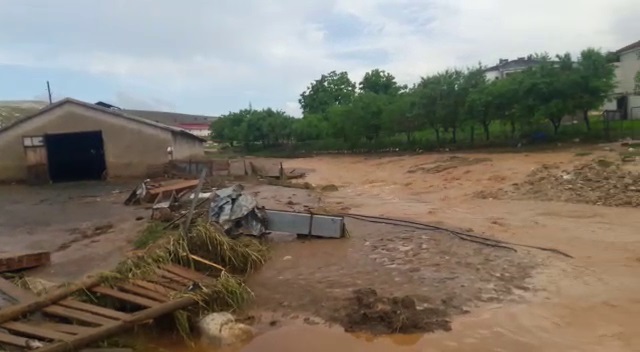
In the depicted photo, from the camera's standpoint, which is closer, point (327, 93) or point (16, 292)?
point (16, 292)

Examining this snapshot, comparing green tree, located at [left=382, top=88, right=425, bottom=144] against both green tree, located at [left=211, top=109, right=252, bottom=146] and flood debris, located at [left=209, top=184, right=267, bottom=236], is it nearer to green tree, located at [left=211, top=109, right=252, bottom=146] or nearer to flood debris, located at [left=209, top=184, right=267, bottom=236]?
green tree, located at [left=211, top=109, right=252, bottom=146]

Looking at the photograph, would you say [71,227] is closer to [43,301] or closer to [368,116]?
[43,301]

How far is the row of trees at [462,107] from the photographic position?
28.5 meters

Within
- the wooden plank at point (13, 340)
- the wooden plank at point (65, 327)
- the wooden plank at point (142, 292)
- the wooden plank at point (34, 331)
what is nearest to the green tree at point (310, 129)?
the wooden plank at point (142, 292)

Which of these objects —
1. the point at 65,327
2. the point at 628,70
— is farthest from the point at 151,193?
the point at 628,70

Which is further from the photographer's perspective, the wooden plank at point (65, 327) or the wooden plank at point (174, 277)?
the wooden plank at point (174, 277)

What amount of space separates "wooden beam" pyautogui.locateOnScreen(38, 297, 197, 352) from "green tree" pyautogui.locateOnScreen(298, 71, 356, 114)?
62.9m

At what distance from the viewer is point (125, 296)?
23.5ft

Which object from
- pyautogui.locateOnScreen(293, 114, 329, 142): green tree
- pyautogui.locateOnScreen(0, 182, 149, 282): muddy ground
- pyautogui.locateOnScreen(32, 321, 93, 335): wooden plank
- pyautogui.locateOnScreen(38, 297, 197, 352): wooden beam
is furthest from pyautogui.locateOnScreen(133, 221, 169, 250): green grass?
pyautogui.locateOnScreen(293, 114, 329, 142): green tree

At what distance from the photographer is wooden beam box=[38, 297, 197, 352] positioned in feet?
18.5

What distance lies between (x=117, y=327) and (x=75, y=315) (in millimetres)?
729

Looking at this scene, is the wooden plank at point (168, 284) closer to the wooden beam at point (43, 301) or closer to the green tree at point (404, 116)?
the wooden beam at point (43, 301)

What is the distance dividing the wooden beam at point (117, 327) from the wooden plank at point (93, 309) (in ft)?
0.47

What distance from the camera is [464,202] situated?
17.6 m
